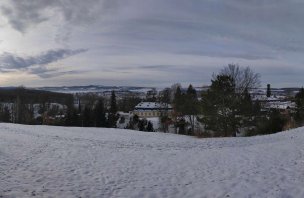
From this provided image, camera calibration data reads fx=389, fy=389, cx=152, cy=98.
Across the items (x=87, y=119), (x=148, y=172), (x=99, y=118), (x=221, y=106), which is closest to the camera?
(x=148, y=172)

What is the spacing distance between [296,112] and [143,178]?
54.4 metres

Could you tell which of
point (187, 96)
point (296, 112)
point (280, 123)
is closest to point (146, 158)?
point (280, 123)

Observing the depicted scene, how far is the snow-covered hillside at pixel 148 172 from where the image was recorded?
437 inches

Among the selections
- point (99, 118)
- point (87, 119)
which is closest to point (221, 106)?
point (99, 118)

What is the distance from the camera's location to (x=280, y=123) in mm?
49125

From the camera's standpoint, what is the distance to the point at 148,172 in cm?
1462

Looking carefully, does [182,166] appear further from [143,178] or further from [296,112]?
[296,112]

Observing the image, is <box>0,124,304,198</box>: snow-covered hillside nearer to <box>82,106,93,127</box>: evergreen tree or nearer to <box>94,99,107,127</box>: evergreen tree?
<box>94,99,107,127</box>: evergreen tree

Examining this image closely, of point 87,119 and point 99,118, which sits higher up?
point 99,118

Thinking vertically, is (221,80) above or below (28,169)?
above

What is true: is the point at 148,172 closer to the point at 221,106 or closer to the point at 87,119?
the point at 221,106

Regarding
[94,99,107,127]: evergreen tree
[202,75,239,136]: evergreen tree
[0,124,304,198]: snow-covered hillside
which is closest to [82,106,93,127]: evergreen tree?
[94,99,107,127]: evergreen tree

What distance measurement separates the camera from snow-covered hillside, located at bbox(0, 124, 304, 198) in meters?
11.1

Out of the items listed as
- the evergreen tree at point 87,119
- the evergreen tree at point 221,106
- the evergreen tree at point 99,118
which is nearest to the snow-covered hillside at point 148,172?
the evergreen tree at point 221,106
